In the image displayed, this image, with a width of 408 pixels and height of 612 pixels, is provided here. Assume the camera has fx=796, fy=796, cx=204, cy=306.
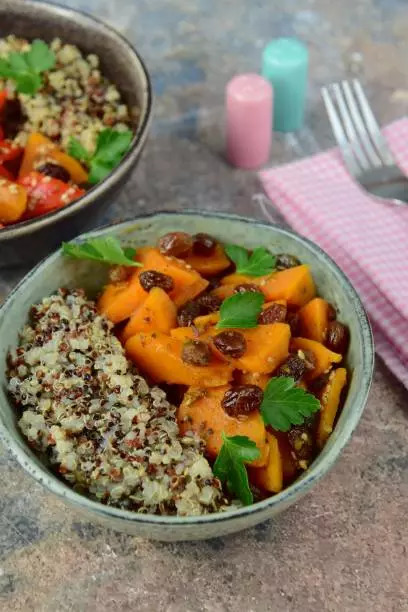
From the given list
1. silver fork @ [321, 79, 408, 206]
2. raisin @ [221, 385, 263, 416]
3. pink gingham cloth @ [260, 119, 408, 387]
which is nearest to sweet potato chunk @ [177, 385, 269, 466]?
raisin @ [221, 385, 263, 416]

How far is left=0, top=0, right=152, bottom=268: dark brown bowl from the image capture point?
1459 mm

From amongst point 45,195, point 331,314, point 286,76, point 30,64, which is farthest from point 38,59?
point 331,314

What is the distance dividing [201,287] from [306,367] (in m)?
0.24

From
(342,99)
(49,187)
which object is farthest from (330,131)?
(49,187)

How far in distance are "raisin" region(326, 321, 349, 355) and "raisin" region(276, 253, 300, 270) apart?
0.15 m

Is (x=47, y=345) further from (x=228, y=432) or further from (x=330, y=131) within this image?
(x=330, y=131)

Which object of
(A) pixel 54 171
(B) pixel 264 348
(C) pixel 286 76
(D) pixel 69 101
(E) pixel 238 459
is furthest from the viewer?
(C) pixel 286 76

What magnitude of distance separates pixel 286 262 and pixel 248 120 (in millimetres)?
579

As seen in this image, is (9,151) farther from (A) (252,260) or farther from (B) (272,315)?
(B) (272,315)

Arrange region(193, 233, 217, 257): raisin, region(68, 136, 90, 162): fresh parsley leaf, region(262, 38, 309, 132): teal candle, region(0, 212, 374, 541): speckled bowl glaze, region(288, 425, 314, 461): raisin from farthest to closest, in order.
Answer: region(262, 38, 309, 132): teal candle, region(68, 136, 90, 162): fresh parsley leaf, region(193, 233, 217, 257): raisin, region(288, 425, 314, 461): raisin, region(0, 212, 374, 541): speckled bowl glaze

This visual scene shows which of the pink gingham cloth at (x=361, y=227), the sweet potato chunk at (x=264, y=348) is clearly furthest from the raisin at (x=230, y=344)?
the pink gingham cloth at (x=361, y=227)

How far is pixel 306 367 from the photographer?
124cm

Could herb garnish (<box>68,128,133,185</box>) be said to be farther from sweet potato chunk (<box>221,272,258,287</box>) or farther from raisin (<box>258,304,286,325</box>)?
raisin (<box>258,304,286,325</box>)

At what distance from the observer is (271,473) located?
45.7 inches
